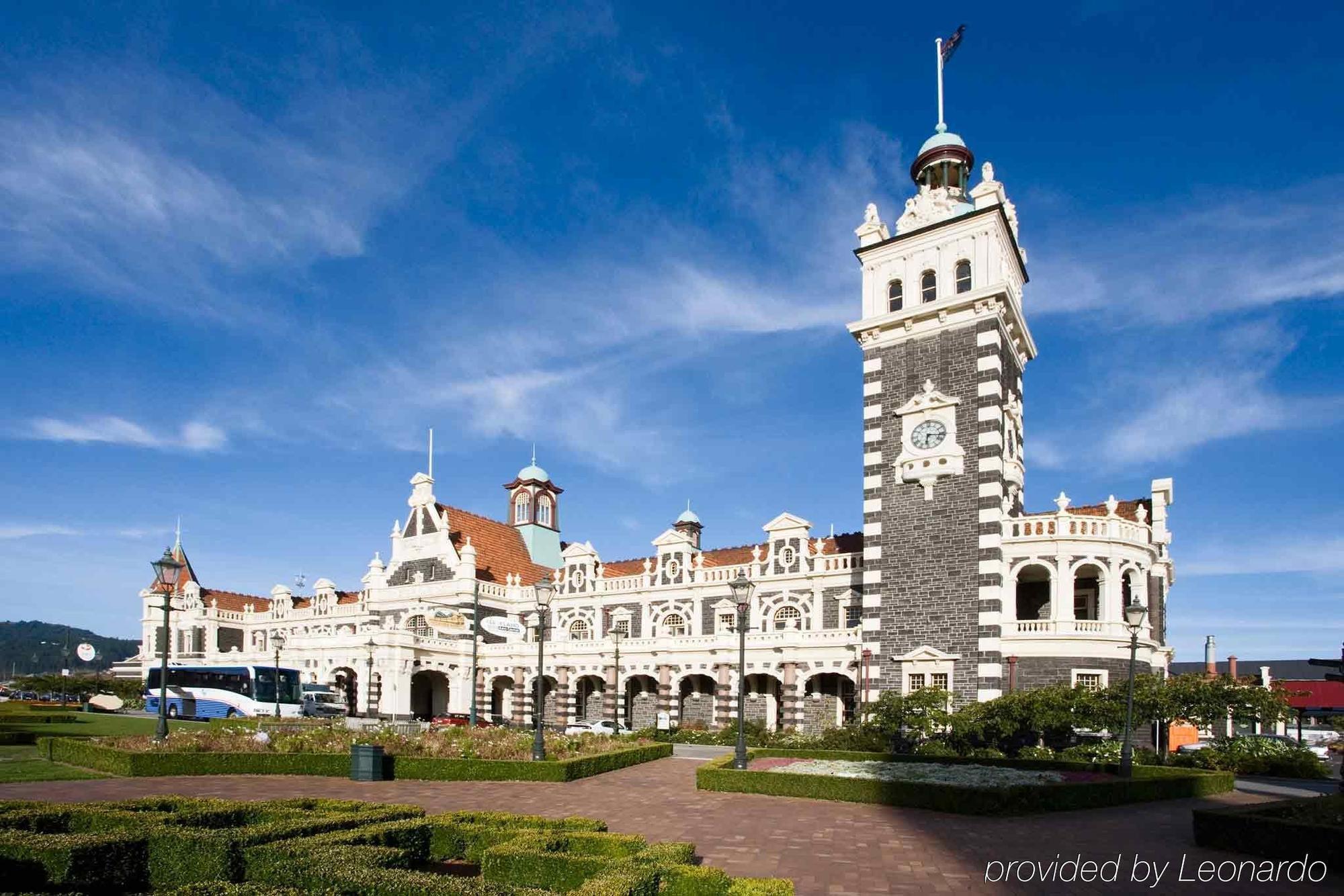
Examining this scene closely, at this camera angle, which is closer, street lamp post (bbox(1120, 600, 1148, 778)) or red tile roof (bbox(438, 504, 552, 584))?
street lamp post (bbox(1120, 600, 1148, 778))

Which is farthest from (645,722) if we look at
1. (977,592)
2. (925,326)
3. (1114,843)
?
(1114,843)

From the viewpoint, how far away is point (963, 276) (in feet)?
127

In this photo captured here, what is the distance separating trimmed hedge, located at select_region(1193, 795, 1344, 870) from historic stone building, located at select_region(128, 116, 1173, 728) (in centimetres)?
1882

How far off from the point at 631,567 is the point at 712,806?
1440 inches

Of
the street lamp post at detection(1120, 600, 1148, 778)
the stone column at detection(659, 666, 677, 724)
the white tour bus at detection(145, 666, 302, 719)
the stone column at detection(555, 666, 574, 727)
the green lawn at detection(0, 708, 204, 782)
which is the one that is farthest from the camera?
the stone column at detection(555, 666, 574, 727)

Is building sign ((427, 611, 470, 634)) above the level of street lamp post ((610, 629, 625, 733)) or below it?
above

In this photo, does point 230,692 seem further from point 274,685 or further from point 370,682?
point 370,682

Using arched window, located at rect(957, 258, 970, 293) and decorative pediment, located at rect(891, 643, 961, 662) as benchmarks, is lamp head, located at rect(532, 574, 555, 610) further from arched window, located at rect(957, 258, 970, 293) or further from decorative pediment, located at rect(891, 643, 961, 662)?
arched window, located at rect(957, 258, 970, 293)

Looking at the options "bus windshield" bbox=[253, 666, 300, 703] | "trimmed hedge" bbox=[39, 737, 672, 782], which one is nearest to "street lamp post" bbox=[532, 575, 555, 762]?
"trimmed hedge" bbox=[39, 737, 672, 782]

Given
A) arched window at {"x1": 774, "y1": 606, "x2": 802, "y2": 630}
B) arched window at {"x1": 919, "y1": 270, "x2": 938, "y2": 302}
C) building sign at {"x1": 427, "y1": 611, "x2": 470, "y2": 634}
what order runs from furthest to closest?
building sign at {"x1": 427, "y1": 611, "x2": 470, "y2": 634} < arched window at {"x1": 774, "y1": 606, "x2": 802, "y2": 630} < arched window at {"x1": 919, "y1": 270, "x2": 938, "y2": 302}

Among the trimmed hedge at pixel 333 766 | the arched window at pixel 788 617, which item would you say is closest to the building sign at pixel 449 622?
the arched window at pixel 788 617

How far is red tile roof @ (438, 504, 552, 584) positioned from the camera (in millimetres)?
58312

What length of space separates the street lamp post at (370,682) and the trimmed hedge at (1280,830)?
4627cm

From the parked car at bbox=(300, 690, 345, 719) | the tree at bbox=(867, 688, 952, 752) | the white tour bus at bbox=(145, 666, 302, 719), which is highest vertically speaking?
the tree at bbox=(867, 688, 952, 752)
